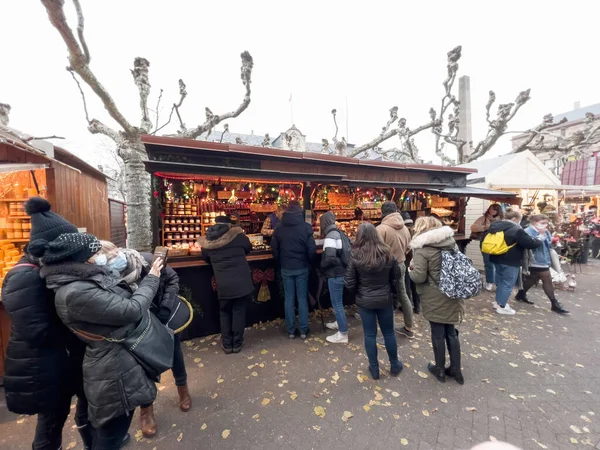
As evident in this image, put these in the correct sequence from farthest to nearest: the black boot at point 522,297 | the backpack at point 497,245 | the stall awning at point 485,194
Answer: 1. the stall awning at point 485,194
2. the black boot at point 522,297
3. the backpack at point 497,245

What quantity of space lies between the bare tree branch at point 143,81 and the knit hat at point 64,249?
Answer: 25.3ft

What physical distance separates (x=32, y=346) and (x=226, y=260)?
7.51 ft

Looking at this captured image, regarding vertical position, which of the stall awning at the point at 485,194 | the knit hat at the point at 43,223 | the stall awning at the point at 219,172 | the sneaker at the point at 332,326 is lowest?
the sneaker at the point at 332,326

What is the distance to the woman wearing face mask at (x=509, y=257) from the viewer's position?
15.8 feet

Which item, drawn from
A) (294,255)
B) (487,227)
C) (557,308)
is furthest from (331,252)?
(487,227)

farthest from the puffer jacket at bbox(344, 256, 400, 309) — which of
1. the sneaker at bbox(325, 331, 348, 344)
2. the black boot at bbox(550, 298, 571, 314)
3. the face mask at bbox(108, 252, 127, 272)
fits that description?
the black boot at bbox(550, 298, 571, 314)

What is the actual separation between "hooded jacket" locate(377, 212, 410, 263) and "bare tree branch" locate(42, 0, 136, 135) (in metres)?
7.02

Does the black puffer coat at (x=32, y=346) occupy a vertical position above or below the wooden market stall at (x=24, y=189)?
below

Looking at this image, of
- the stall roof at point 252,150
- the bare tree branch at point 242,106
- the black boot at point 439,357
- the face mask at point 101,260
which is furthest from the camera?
the bare tree branch at point 242,106

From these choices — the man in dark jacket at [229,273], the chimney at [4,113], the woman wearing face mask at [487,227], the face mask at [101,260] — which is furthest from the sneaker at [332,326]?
the chimney at [4,113]

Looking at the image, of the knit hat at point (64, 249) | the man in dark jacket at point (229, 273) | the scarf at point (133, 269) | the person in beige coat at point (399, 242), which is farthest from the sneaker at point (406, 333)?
the knit hat at point (64, 249)

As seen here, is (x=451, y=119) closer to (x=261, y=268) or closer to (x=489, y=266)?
(x=489, y=266)

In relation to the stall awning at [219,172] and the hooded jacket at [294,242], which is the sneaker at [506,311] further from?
the stall awning at [219,172]

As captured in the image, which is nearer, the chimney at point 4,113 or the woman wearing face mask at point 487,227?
the chimney at point 4,113
